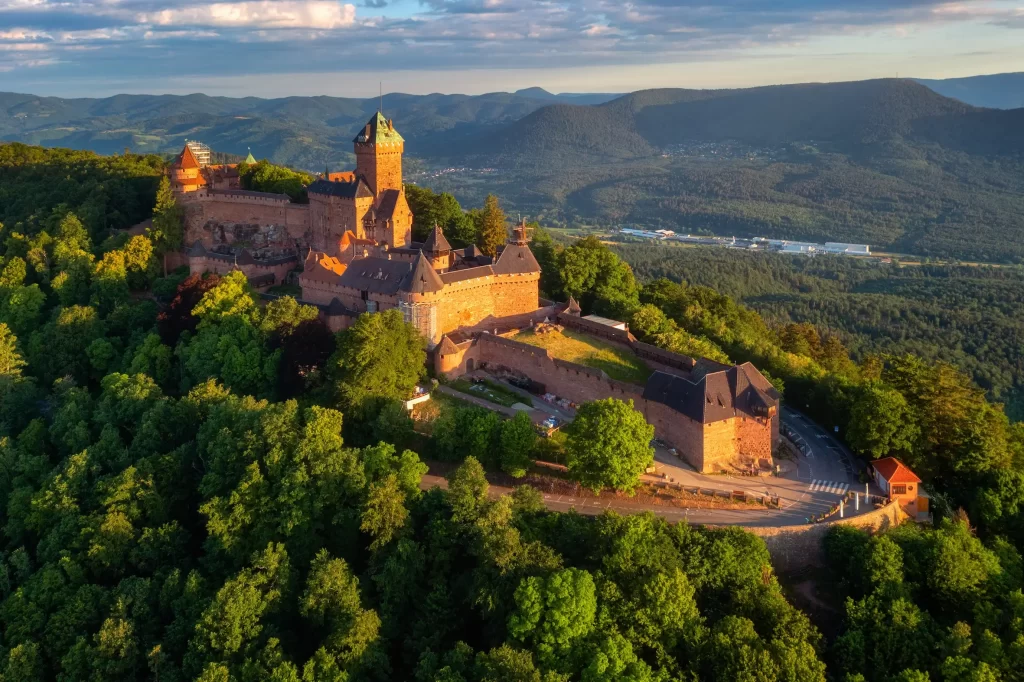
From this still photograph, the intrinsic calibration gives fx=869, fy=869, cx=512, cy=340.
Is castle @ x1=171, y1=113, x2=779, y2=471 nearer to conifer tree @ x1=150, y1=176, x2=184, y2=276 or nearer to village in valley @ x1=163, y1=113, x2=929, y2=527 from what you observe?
village in valley @ x1=163, y1=113, x2=929, y2=527

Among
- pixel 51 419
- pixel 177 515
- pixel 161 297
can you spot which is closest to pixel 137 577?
pixel 177 515

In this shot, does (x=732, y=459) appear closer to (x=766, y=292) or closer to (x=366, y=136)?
(x=366, y=136)

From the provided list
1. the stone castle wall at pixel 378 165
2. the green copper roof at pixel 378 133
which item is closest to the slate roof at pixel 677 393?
the stone castle wall at pixel 378 165

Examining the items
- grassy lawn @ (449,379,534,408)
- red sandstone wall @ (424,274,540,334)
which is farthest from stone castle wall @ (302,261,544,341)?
grassy lawn @ (449,379,534,408)

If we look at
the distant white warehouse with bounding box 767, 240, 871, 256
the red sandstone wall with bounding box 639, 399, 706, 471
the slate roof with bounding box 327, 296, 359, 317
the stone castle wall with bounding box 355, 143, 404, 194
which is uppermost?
the stone castle wall with bounding box 355, 143, 404, 194

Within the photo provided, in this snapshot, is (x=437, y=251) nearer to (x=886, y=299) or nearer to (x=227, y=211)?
(x=227, y=211)

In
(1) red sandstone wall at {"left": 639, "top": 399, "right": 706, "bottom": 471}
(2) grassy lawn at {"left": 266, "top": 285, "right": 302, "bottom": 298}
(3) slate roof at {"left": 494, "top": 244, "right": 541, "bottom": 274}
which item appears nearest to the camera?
(1) red sandstone wall at {"left": 639, "top": 399, "right": 706, "bottom": 471}

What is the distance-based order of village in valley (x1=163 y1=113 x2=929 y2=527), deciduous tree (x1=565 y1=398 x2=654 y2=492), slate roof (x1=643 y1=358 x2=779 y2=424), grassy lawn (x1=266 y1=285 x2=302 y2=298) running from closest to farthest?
deciduous tree (x1=565 y1=398 x2=654 y2=492) < village in valley (x1=163 y1=113 x2=929 y2=527) < slate roof (x1=643 y1=358 x2=779 y2=424) < grassy lawn (x1=266 y1=285 x2=302 y2=298)

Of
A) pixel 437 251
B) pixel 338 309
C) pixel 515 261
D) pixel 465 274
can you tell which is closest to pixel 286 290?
pixel 338 309
